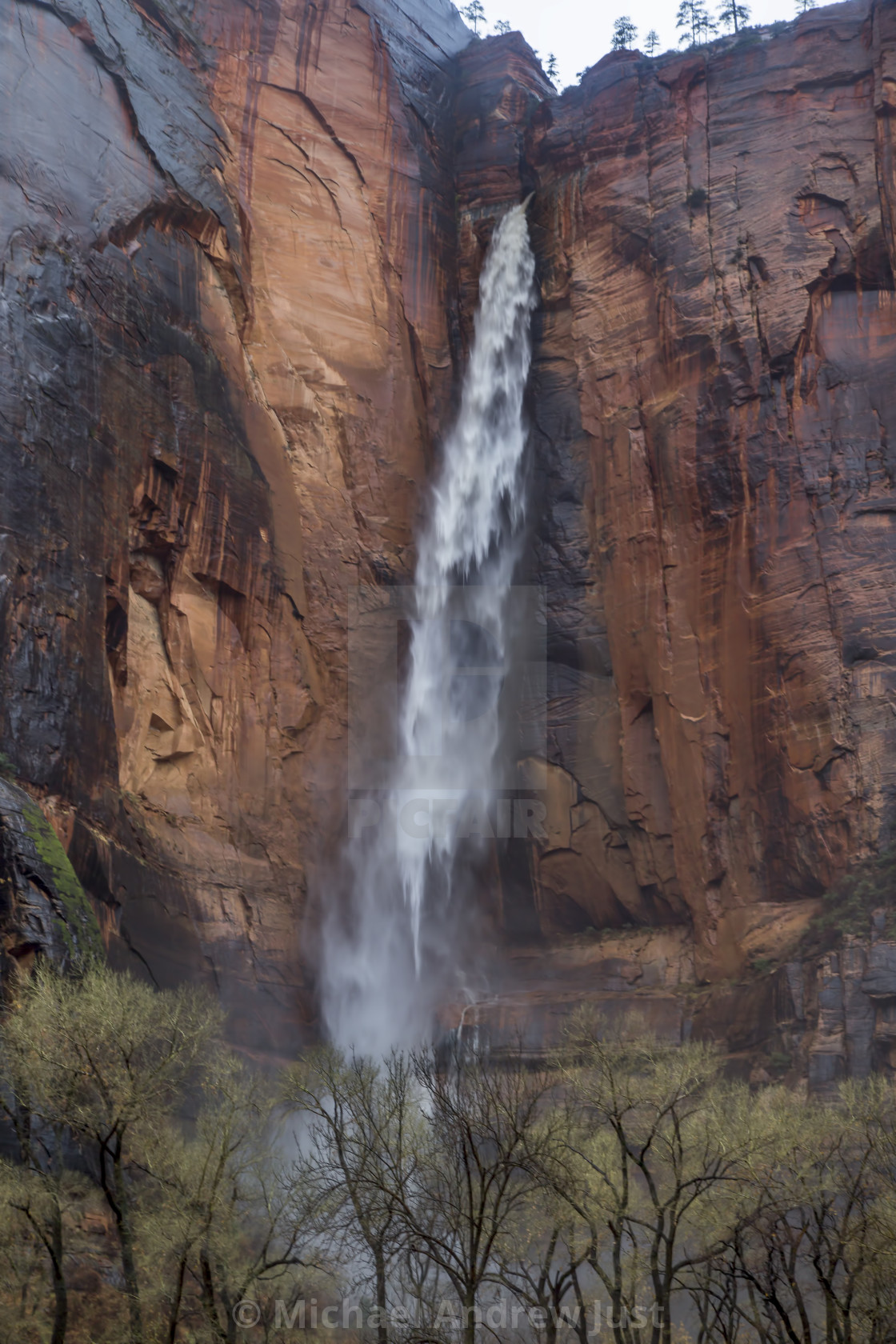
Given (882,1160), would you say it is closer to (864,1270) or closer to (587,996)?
(864,1270)

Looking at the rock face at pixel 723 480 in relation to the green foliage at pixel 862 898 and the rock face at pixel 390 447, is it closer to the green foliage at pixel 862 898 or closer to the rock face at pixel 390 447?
the rock face at pixel 390 447

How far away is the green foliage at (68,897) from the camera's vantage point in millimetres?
25547

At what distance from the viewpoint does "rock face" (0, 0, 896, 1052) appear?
107ft

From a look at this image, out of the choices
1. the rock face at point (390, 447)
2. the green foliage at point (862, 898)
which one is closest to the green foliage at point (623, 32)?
the rock face at point (390, 447)

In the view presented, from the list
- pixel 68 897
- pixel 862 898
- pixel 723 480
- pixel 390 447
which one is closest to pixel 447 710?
pixel 390 447

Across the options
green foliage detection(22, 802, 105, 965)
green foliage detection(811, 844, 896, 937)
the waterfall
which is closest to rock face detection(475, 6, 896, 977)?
green foliage detection(811, 844, 896, 937)

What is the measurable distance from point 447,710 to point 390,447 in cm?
934

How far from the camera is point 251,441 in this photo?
38.4 meters

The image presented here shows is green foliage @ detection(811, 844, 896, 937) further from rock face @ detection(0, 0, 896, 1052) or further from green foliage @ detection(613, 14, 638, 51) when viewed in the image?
green foliage @ detection(613, 14, 638, 51)

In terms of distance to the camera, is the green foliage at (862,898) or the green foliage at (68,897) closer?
the green foliage at (68,897)

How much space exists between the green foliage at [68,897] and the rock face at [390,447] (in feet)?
5.66

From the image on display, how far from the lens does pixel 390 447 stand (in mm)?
43000

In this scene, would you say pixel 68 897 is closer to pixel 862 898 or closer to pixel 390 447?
pixel 862 898

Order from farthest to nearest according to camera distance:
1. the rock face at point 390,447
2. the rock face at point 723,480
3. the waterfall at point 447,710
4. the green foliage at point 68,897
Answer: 1. the waterfall at point 447,710
2. the rock face at point 723,480
3. the rock face at point 390,447
4. the green foliage at point 68,897
